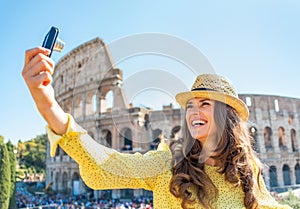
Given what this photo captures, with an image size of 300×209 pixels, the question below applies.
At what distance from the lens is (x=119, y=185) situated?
118 centimetres

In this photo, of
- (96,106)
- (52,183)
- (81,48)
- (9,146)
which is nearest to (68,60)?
(81,48)

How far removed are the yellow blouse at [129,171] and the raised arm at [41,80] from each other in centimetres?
8

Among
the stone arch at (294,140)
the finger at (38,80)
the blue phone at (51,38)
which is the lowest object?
the finger at (38,80)

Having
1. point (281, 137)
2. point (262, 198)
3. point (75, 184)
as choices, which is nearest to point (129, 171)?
point (262, 198)

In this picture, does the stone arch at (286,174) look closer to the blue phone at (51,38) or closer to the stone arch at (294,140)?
the stone arch at (294,140)

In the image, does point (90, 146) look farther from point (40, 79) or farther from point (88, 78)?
point (88, 78)

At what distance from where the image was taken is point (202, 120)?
133 centimetres

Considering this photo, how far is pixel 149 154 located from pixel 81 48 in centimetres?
2134

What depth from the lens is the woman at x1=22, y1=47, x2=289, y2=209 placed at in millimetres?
1072

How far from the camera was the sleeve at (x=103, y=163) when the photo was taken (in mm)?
1046

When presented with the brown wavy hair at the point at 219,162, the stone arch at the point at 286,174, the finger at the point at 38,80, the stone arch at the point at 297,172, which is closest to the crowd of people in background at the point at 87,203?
the stone arch at the point at 286,174

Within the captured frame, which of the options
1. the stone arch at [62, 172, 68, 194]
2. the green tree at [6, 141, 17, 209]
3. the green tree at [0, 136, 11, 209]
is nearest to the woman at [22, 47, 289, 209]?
the green tree at [0, 136, 11, 209]

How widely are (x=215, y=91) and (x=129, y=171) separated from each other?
2.06 ft

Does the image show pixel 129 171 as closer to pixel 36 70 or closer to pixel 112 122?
pixel 36 70
